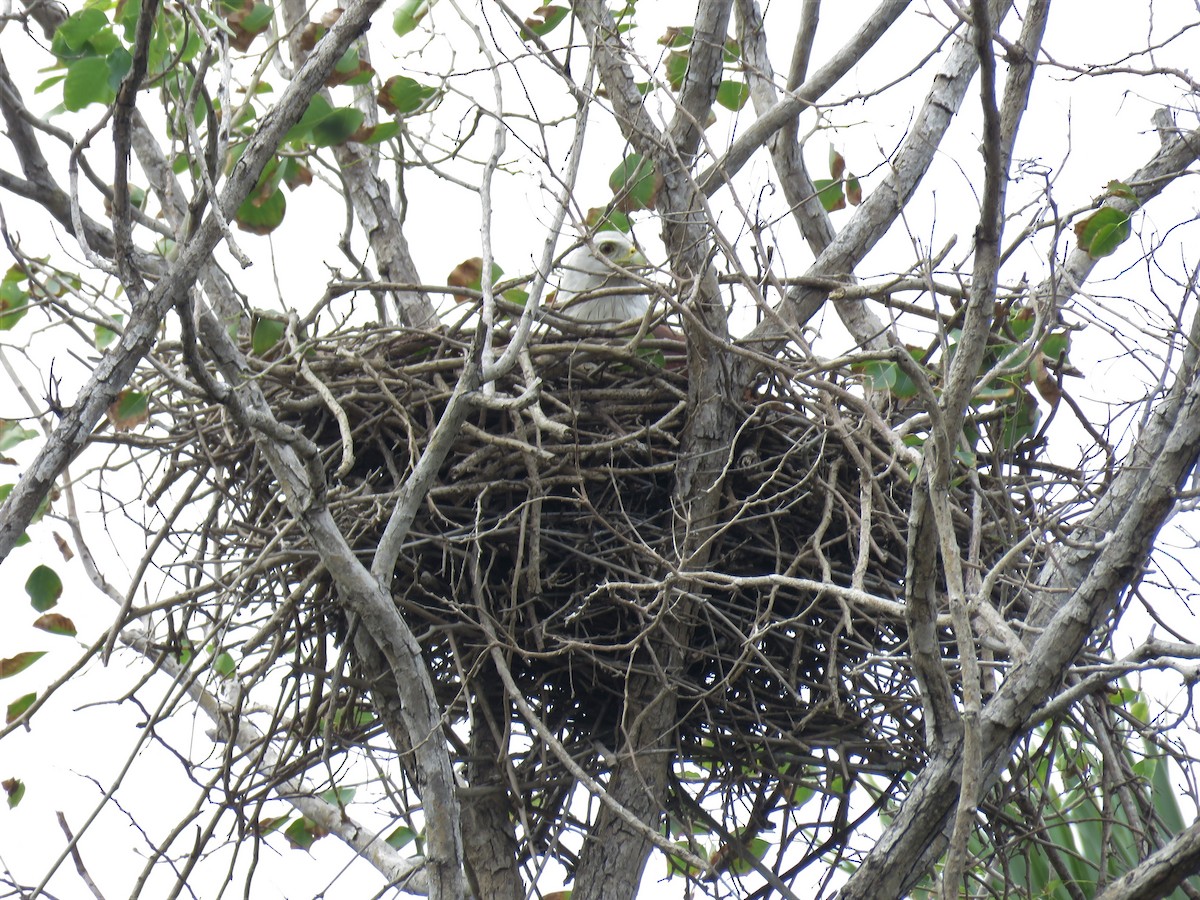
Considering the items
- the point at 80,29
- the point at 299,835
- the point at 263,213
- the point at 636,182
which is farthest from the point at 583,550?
the point at 299,835

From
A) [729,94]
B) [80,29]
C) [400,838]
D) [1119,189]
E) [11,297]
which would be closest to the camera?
[80,29]

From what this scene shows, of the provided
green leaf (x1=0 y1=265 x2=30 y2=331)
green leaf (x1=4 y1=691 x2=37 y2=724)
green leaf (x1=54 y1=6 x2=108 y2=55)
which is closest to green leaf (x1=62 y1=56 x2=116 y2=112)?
green leaf (x1=54 y1=6 x2=108 y2=55)

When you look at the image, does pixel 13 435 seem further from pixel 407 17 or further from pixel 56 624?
pixel 407 17

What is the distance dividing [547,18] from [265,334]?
1048 millimetres

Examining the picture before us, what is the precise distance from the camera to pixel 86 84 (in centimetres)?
241

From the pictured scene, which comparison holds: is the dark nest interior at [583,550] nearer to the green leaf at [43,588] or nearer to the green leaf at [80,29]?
the green leaf at [43,588]

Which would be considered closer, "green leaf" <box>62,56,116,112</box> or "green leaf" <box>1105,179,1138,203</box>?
"green leaf" <box>62,56,116,112</box>

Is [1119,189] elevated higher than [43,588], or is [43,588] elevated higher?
[43,588]

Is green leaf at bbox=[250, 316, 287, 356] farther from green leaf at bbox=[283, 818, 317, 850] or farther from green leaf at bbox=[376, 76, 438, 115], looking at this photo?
green leaf at bbox=[283, 818, 317, 850]

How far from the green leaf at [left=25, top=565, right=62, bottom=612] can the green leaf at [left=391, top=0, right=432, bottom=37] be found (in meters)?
1.75

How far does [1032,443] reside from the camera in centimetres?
311

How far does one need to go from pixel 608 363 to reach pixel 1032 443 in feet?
3.67

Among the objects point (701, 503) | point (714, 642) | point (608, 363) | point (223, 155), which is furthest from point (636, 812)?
point (223, 155)

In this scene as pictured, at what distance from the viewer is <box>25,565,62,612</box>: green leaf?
9.88ft
